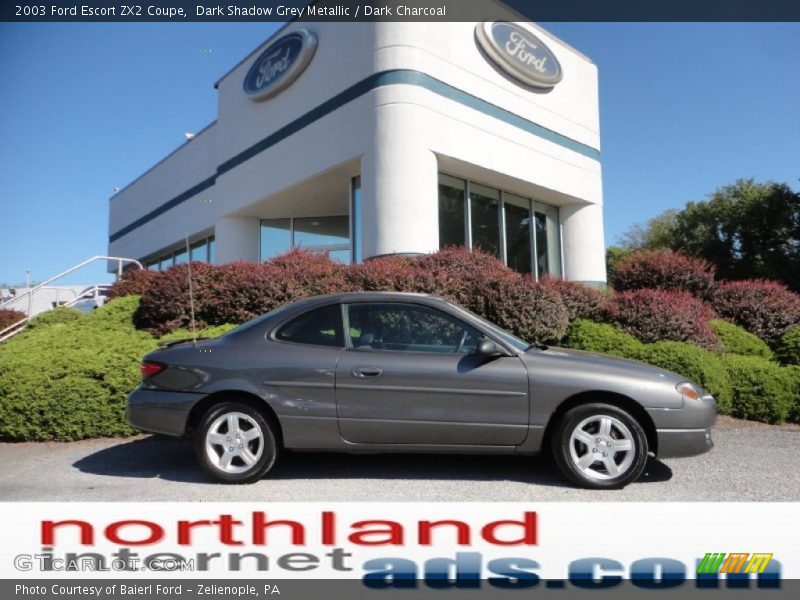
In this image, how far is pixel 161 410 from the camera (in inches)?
180

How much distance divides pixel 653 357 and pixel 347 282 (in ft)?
13.5

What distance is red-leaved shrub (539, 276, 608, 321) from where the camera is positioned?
344 inches

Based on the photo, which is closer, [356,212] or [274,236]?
[356,212]

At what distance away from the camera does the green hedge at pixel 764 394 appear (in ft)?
23.0

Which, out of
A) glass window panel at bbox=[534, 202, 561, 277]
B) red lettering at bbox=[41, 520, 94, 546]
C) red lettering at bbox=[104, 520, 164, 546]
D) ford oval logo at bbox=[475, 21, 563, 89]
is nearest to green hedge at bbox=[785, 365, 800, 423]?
red lettering at bbox=[104, 520, 164, 546]

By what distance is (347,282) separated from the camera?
8359 mm

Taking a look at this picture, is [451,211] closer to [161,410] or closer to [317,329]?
[317,329]

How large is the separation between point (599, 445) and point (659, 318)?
4642 mm

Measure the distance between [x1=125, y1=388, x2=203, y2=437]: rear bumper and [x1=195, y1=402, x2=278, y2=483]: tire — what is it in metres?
0.16

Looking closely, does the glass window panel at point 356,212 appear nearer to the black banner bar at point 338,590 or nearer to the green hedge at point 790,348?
the green hedge at point 790,348

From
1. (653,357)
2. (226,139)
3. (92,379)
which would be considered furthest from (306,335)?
(226,139)

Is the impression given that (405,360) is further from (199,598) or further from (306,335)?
(199,598)

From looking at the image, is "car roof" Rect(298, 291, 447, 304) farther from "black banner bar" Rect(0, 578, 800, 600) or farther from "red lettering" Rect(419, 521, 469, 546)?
"black banner bar" Rect(0, 578, 800, 600)

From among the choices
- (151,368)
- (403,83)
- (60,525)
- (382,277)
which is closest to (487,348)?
(151,368)
